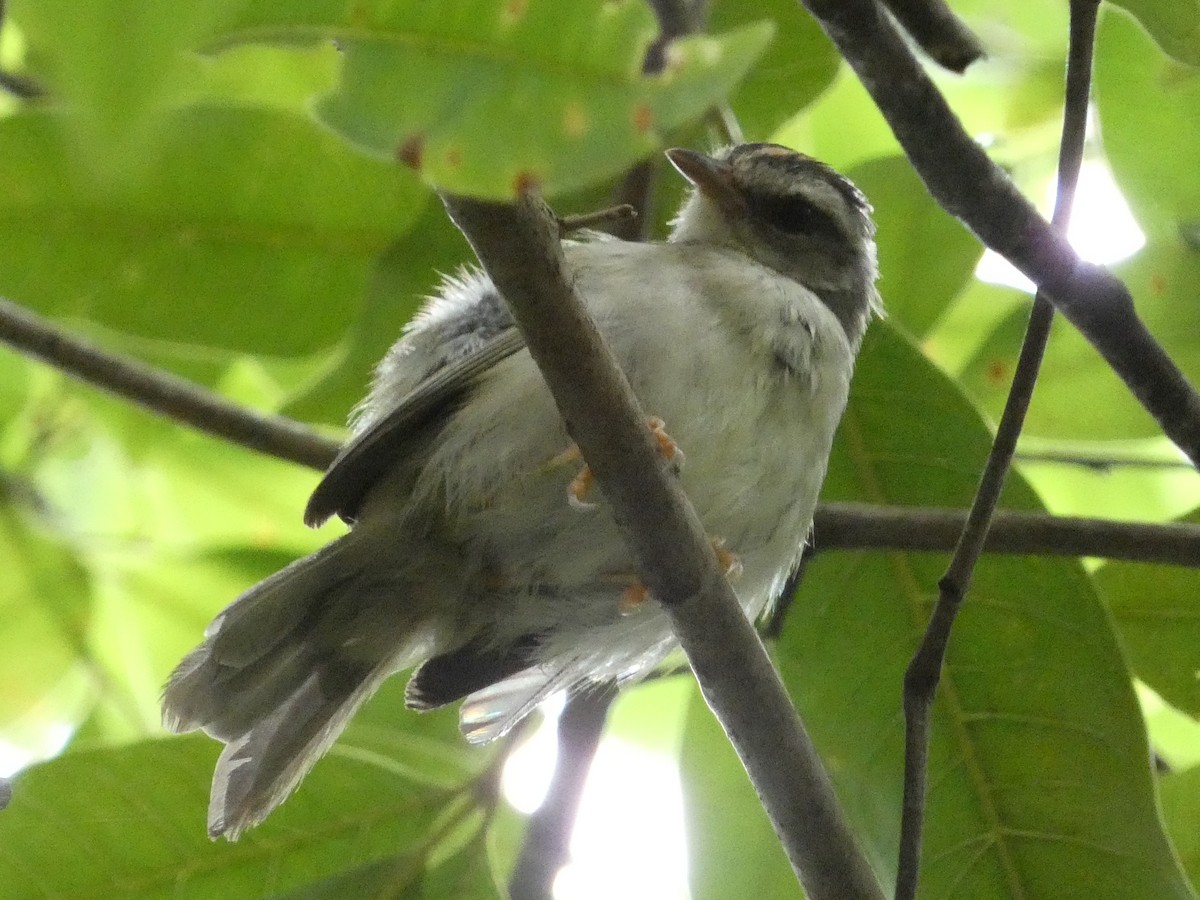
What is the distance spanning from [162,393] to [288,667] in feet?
1.85

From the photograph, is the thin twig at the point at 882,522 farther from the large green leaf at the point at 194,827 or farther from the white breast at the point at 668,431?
the large green leaf at the point at 194,827

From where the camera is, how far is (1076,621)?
2.49 m

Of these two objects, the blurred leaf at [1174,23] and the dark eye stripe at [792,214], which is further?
the dark eye stripe at [792,214]

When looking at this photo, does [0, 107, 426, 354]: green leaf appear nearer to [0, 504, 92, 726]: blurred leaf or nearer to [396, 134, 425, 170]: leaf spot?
[0, 504, 92, 726]: blurred leaf

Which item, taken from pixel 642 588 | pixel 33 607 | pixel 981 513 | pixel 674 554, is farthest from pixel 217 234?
pixel 981 513

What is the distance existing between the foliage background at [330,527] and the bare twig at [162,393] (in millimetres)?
235

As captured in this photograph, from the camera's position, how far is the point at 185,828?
7.88ft

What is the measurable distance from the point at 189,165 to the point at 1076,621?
6.00 feet

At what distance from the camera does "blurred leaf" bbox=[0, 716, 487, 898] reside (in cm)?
229

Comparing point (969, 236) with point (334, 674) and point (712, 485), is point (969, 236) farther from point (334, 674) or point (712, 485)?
point (334, 674)

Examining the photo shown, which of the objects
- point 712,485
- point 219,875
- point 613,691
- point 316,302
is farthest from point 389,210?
point 219,875

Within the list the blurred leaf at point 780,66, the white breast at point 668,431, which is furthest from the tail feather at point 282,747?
the blurred leaf at point 780,66

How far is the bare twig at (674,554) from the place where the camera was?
144 centimetres

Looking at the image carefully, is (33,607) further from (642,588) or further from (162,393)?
(642,588)
